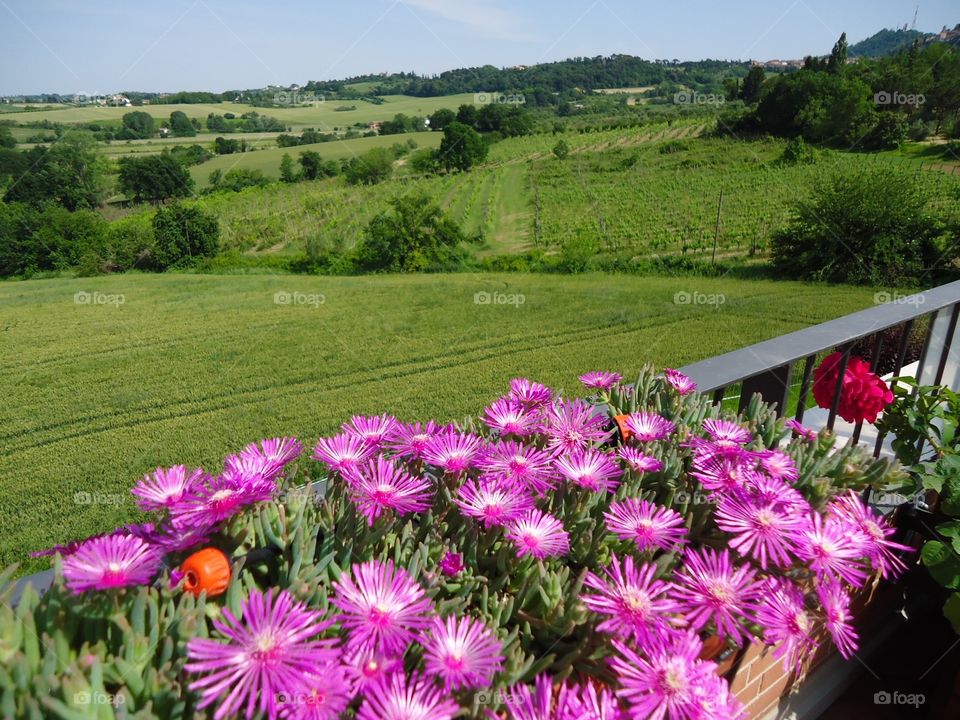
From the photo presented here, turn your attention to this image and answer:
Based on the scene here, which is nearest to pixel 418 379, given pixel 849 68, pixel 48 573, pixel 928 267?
pixel 48 573

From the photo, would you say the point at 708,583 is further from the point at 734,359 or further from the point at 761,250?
the point at 761,250

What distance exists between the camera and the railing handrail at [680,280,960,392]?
46.4 inches

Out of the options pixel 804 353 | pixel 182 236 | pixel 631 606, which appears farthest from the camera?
pixel 182 236

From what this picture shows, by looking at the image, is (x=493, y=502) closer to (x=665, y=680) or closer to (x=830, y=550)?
(x=665, y=680)

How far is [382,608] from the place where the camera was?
50cm

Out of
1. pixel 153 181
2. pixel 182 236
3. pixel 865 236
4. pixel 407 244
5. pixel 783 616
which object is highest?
pixel 783 616

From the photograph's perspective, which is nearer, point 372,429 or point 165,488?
point 165,488

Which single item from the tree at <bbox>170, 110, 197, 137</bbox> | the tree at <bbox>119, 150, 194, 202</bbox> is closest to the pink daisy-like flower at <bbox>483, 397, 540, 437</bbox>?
the tree at <bbox>119, 150, 194, 202</bbox>

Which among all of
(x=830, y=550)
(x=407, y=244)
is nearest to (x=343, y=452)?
(x=830, y=550)

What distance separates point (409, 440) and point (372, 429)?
0.19 ft

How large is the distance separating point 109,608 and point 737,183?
28087 mm

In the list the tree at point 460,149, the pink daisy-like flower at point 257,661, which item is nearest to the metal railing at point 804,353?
the pink daisy-like flower at point 257,661

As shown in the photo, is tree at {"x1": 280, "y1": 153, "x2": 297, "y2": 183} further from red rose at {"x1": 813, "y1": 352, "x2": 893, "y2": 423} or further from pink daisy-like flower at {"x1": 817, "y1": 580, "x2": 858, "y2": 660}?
pink daisy-like flower at {"x1": 817, "y1": 580, "x2": 858, "y2": 660}

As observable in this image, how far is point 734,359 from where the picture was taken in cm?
127
